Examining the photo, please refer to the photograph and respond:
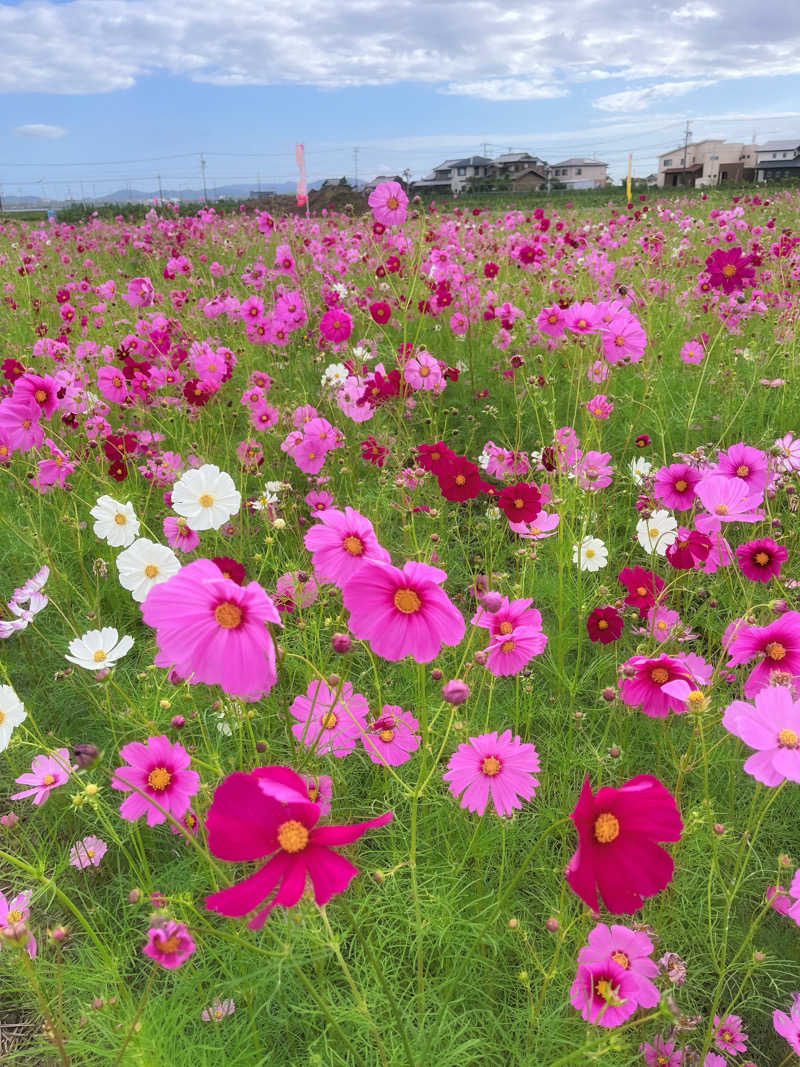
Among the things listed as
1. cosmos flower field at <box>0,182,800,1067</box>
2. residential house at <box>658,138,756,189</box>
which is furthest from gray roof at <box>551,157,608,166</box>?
cosmos flower field at <box>0,182,800,1067</box>

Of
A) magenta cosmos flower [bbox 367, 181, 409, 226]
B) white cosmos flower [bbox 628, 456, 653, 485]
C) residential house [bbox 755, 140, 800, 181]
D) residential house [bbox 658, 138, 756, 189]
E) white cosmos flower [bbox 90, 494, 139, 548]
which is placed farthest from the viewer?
residential house [bbox 755, 140, 800, 181]

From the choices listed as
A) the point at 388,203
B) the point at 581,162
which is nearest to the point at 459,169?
the point at 581,162

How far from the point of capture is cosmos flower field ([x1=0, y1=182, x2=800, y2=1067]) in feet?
2.51

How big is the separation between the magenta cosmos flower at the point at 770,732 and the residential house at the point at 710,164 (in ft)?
69.6

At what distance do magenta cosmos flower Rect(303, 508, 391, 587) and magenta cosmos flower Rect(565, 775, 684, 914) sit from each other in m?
0.38

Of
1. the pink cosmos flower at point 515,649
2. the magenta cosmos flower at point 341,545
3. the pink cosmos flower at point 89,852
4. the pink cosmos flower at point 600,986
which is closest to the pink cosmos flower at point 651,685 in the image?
the pink cosmos flower at point 515,649

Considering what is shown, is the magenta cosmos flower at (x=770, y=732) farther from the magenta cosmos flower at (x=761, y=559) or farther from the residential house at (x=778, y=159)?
the residential house at (x=778, y=159)

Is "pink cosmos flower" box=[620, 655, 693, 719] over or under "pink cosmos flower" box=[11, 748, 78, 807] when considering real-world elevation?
over

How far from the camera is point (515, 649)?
1.15m

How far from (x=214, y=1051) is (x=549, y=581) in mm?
1364

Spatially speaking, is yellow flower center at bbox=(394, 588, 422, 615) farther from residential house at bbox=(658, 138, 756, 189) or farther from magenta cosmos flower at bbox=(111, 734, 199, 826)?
residential house at bbox=(658, 138, 756, 189)

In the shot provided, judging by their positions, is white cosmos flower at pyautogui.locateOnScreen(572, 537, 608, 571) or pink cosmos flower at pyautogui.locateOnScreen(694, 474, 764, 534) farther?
white cosmos flower at pyautogui.locateOnScreen(572, 537, 608, 571)

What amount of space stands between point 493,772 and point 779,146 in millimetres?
53042

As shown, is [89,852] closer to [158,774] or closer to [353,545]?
[158,774]
